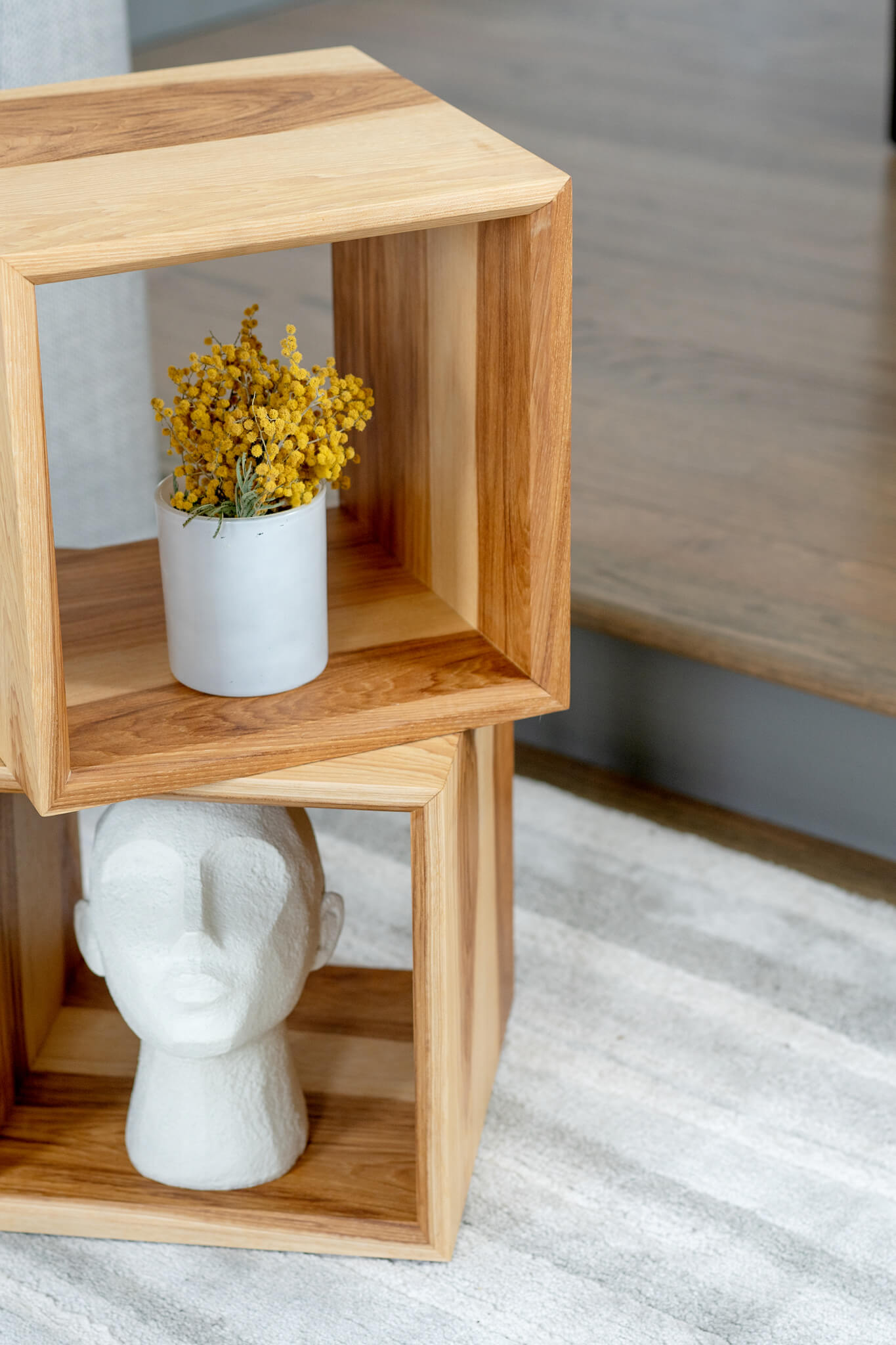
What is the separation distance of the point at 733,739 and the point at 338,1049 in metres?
0.57

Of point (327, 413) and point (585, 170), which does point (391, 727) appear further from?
point (585, 170)

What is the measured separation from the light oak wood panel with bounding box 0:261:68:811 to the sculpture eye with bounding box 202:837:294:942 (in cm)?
16

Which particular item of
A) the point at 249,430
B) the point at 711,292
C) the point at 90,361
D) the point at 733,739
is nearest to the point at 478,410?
the point at 249,430

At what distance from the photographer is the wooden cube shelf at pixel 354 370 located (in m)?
0.84

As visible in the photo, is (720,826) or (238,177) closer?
(238,177)

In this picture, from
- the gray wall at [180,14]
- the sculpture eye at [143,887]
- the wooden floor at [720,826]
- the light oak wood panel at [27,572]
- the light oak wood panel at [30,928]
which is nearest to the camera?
the light oak wood panel at [27,572]

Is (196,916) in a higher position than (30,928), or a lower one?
higher

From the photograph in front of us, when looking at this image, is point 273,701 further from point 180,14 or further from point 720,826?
point 180,14

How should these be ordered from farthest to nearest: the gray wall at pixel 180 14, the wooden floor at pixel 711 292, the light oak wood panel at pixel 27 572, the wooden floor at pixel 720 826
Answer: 1. the gray wall at pixel 180 14
2. the wooden floor at pixel 711 292
3. the wooden floor at pixel 720 826
4. the light oak wood panel at pixel 27 572

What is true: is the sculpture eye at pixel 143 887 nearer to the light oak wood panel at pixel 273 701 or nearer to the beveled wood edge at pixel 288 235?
the light oak wood panel at pixel 273 701

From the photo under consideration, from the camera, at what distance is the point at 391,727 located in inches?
38.3

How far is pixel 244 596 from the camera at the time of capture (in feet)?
3.12

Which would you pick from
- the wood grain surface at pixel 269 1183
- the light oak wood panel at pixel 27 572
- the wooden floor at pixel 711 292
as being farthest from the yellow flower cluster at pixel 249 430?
the wooden floor at pixel 711 292

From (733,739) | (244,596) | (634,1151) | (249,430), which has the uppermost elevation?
(249,430)
